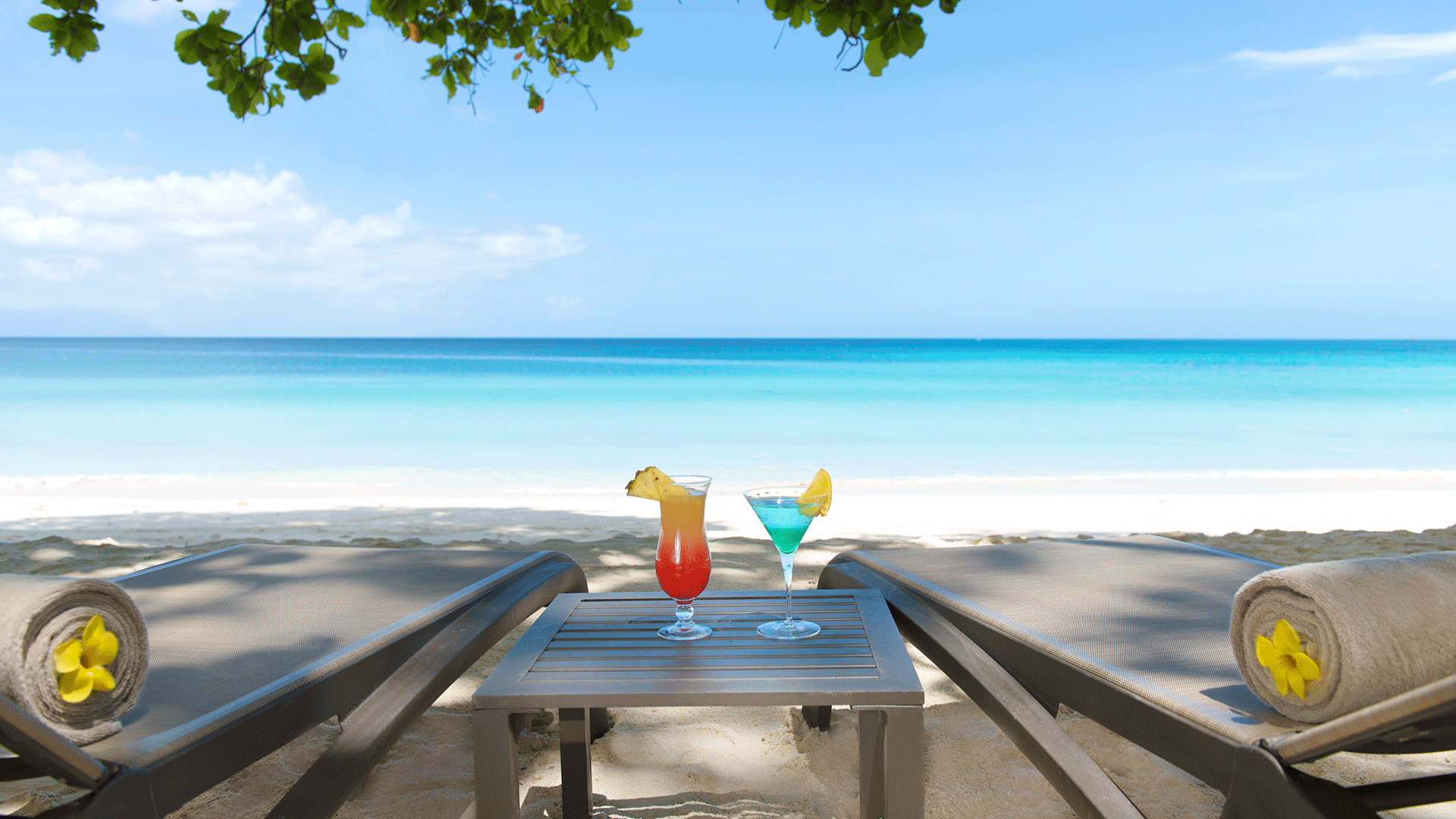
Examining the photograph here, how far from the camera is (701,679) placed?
3.36ft

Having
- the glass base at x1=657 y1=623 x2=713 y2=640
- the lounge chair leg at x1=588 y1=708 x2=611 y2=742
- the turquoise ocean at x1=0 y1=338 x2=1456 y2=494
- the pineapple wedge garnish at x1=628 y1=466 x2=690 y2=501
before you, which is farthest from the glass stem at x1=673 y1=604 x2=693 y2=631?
the turquoise ocean at x1=0 y1=338 x2=1456 y2=494

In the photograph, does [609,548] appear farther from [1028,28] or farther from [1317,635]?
[1028,28]

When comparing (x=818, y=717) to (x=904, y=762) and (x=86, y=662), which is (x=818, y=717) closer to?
(x=904, y=762)

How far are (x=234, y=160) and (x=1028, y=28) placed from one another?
109 feet

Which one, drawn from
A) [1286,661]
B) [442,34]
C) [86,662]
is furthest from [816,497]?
[442,34]

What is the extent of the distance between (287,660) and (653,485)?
2.37ft

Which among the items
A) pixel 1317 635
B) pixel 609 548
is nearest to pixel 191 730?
pixel 1317 635

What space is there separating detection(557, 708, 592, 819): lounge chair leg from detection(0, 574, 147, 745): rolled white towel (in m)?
0.66

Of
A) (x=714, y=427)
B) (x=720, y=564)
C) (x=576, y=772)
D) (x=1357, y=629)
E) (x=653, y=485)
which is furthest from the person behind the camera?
(x=714, y=427)

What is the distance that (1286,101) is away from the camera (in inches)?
925

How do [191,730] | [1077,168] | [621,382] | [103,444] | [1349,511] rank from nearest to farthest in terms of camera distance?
[191,730] < [1349,511] < [103,444] < [621,382] < [1077,168]

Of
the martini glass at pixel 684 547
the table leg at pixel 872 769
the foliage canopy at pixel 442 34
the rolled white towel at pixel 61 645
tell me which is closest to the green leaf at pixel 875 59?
the foliage canopy at pixel 442 34

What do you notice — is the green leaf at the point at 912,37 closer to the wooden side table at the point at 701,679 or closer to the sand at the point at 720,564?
the wooden side table at the point at 701,679

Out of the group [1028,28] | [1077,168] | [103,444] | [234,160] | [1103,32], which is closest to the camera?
[103,444]
